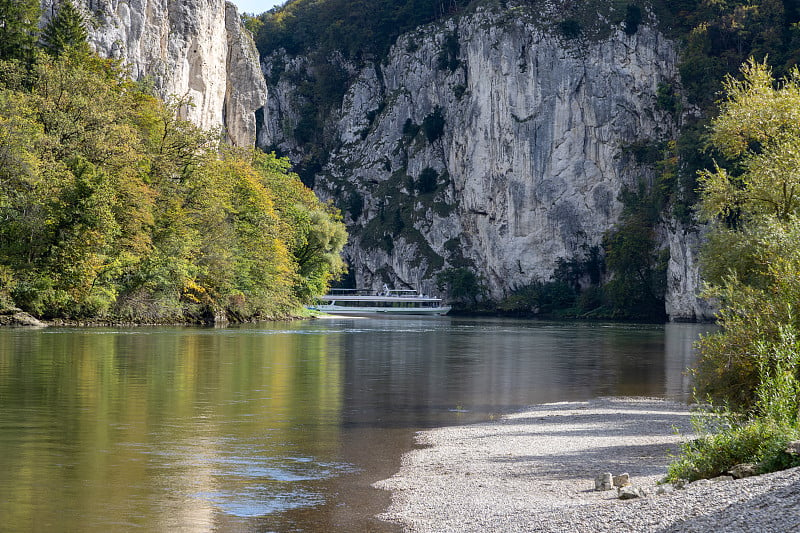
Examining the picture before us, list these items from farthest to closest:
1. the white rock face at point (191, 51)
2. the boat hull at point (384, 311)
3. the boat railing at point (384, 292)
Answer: the boat railing at point (384, 292) < the boat hull at point (384, 311) < the white rock face at point (191, 51)

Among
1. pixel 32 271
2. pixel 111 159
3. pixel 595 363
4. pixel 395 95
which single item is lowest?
pixel 595 363

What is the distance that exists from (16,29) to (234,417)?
172ft

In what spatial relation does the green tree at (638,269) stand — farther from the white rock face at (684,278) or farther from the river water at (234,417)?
the river water at (234,417)

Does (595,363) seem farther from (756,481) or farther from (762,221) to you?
(756,481)

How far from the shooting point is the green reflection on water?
1060 cm

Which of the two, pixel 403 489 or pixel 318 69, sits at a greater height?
pixel 318 69

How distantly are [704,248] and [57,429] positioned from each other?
2597 cm

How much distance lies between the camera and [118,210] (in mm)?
50875

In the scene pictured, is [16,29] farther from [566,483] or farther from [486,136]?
[486,136]

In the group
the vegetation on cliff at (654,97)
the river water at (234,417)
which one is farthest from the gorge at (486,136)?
the river water at (234,417)

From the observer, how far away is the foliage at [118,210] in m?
46.8

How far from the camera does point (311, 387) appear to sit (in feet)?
79.2

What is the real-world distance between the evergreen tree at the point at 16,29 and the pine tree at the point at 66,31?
1232 millimetres

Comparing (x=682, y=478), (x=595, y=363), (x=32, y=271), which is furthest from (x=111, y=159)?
(x=682, y=478)
